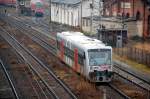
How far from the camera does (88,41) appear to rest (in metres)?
31.6

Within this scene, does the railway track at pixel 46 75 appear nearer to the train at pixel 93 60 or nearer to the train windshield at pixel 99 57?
the train at pixel 93 60

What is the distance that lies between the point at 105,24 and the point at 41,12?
112 ft

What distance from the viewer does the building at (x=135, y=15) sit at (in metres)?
55.0

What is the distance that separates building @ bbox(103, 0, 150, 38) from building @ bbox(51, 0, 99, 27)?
404cm

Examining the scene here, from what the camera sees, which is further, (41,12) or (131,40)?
(41,12)

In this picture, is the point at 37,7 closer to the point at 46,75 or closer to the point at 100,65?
the point at 46,75

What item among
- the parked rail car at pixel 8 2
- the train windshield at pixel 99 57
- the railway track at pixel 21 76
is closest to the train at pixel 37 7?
the parked rail car at pixel 8 2

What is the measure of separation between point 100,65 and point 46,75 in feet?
16.6

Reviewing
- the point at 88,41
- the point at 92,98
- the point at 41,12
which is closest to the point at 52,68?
the point at 88,41

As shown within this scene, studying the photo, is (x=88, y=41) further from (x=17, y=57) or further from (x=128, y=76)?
(x=17, y=57)

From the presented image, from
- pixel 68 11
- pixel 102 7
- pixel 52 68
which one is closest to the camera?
pixel 52 68

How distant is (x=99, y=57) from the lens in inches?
1158

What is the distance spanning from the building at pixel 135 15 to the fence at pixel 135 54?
378 inches

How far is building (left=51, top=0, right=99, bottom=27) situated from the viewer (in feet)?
216
